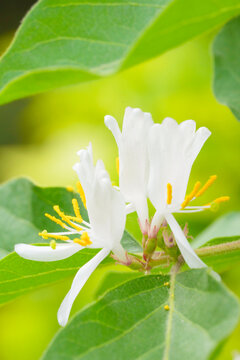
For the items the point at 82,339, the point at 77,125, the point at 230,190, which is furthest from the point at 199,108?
the point at 82,339

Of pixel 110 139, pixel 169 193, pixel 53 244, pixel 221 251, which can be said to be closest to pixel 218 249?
pixel 221 251

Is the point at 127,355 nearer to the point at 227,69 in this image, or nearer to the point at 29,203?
the point at 29,203

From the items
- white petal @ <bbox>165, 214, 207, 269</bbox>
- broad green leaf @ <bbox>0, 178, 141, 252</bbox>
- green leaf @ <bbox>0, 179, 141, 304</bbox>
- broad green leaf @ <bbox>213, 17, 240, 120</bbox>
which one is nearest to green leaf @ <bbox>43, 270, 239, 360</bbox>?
white petal @ <bbox>165, 214, 207, 269</bbox>

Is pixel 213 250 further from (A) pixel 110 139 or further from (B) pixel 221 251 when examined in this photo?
(A) pixel 110 139

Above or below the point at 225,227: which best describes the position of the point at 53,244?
above

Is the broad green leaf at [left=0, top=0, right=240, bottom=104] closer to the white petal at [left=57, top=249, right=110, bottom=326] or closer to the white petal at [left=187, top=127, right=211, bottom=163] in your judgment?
the white petal at [left=187, top=127, right=211, bottom=163]
